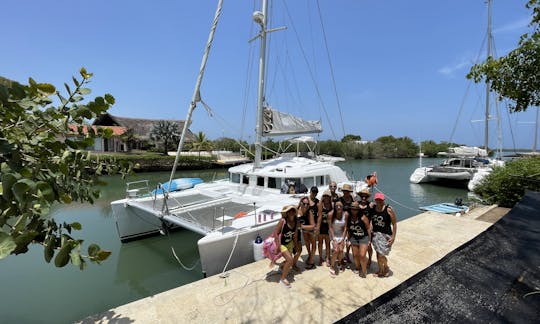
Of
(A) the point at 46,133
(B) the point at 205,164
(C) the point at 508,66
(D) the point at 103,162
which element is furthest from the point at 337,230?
(B) the point at 205,164

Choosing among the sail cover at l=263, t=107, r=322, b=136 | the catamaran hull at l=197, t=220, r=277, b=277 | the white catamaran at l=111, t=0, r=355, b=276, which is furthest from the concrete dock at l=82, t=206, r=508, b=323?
the sail cover at l=263, t=107, r=322, b=136

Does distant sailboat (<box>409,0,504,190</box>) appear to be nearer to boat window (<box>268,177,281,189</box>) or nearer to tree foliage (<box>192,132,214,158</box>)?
boat window (<box>268,177,281,189</box>)

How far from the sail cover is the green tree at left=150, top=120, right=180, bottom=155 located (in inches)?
1214

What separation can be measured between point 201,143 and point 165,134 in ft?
19.8

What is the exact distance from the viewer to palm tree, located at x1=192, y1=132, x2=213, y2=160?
4253 centimetres

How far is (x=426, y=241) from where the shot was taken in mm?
7051

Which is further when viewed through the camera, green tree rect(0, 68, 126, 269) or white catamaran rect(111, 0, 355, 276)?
white catamaran rect(111, 0, 355, 276)

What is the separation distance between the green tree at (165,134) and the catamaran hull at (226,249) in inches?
1378

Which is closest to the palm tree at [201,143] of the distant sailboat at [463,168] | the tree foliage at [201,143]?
the tree foliage at [201,143]

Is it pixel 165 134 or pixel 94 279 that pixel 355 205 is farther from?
pixel 165 134

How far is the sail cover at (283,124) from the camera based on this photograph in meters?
10.7

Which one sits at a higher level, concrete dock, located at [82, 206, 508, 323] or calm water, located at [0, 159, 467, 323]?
concrete dock, located at [82, 206, 508, 323]

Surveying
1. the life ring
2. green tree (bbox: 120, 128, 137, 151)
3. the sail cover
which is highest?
green tree (bbox: 120, 128, 137, 151)

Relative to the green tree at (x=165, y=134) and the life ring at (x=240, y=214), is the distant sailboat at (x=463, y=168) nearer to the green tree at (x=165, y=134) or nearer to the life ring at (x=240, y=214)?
the life ring at (x=240, y=214)
